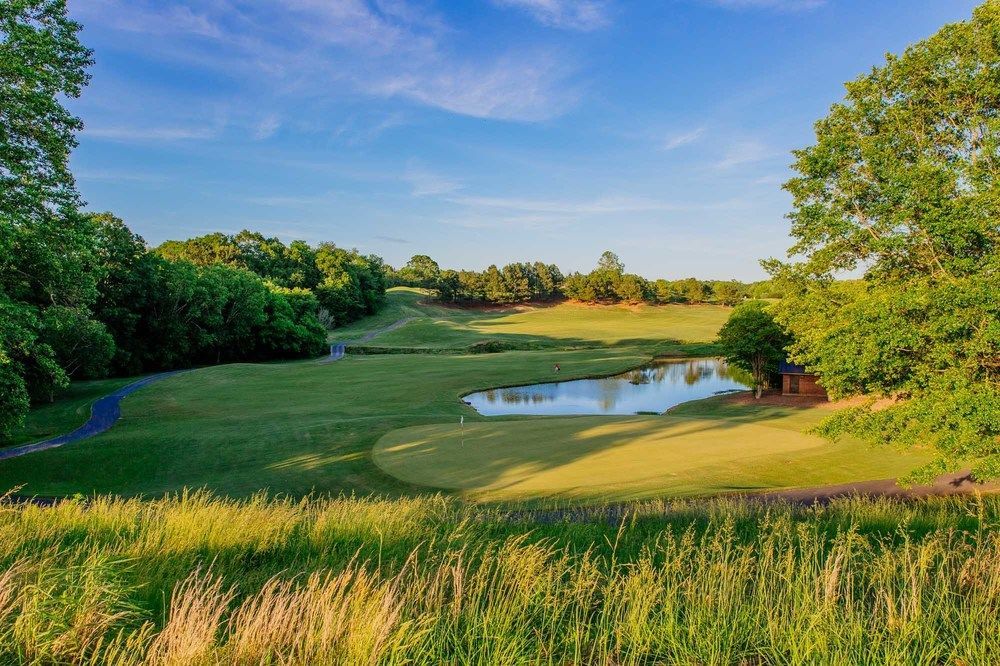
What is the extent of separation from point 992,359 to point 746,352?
2774cm

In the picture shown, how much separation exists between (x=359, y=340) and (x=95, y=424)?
170 feet

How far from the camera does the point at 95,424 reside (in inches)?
1126

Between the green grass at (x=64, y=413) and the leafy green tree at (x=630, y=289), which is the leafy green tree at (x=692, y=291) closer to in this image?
the leafy green tree at (x=630, y=289)

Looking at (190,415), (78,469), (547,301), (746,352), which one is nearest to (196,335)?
(190,415)

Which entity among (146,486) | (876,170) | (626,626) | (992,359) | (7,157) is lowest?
(146,486)

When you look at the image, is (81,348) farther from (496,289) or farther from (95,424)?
(496,289)

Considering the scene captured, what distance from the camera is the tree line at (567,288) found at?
123062 millimetres

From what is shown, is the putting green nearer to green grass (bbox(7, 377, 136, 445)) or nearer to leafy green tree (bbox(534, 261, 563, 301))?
green grass (bbox(7, 377, 136, 445))

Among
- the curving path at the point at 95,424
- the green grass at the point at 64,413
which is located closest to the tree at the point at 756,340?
the curving path at the point at 95,424

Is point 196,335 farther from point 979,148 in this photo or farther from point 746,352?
point 979,148

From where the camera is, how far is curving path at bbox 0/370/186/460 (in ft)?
76.1

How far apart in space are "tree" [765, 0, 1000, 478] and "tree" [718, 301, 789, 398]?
23.6 m

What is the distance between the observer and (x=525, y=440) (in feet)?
69.6

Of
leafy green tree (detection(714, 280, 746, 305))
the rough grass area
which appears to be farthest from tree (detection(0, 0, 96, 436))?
leafy green tree (detection(714, 280, 746, 305))
